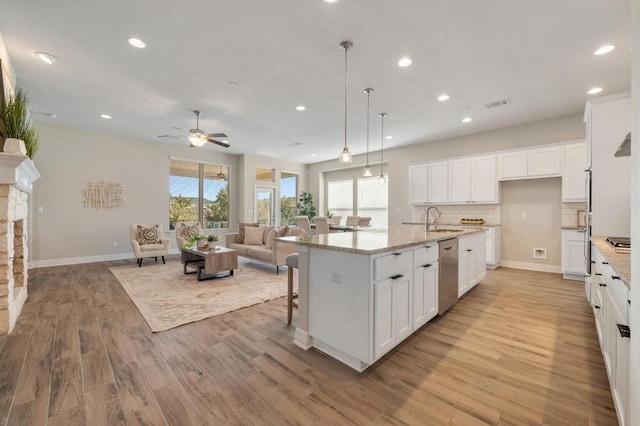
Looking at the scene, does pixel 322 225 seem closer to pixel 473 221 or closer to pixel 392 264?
pixel 473 221

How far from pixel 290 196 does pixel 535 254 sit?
723cm

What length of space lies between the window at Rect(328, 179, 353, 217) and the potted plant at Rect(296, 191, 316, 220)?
2.11ft

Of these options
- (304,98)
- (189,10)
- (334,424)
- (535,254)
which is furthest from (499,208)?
(189,10)

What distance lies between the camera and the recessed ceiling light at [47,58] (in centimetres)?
309

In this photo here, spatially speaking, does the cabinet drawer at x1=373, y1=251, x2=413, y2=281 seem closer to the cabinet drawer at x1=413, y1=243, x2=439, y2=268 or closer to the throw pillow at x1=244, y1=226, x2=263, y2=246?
Result: the cabinet drawer at x1=413, y1=243, x2=439, y2=268

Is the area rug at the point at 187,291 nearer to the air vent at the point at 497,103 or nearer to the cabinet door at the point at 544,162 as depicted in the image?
the air vent at the point at 497,103

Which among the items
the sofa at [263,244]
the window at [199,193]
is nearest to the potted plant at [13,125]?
the sofa at [263,244]

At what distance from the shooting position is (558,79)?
3.63 m

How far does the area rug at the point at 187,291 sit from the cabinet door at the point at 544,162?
5233 millimetres

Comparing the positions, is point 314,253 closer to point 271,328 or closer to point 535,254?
point 271,328

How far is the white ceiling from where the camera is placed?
7.92 ft

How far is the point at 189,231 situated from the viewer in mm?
6031

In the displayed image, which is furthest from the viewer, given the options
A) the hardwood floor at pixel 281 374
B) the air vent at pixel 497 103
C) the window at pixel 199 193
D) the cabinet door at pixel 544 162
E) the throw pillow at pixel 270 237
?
the window at pixel 199 193

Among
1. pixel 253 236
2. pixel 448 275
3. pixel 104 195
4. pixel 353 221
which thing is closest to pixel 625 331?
pixel 448 275
